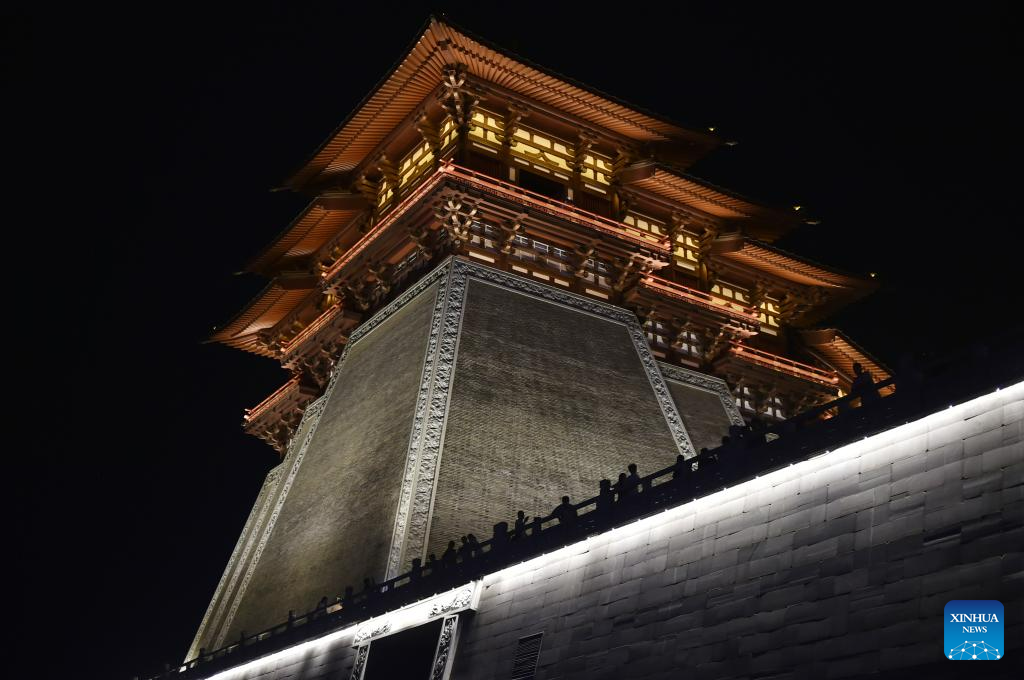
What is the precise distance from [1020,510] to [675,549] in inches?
178

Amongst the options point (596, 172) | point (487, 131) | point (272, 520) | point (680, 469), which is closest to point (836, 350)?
point (596, 172)

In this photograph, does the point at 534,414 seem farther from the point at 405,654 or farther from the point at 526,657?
the point at 526,657

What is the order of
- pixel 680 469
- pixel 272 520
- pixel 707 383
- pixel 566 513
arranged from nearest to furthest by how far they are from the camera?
pixel 680 469
pixel 566 513
pixel 272 520
pixel 707 383

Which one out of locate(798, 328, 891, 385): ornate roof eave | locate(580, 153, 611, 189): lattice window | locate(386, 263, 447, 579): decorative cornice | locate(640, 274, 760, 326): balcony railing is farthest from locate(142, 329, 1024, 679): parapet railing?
locate(798, 328, 891, 385): ornate roof eave

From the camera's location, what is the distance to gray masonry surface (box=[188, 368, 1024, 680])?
9.33 metres

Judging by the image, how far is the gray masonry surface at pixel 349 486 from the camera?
19.9m

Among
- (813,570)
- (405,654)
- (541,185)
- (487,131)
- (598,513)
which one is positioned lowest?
(405,654)

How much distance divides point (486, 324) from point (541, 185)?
6.51 meters

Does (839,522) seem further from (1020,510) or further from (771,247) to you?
(771,247)

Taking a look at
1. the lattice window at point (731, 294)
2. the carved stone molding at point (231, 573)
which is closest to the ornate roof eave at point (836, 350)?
the lattice window at point (731, 294)

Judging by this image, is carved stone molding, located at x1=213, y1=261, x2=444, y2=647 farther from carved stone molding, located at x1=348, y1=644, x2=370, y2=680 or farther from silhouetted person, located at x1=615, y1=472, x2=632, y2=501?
silhouetted person, located at x1=615, y1=472, x2=632, y2=501

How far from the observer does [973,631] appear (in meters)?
8.81

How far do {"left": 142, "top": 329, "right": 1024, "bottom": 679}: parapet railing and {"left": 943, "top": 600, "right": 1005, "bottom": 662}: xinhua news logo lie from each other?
2.29 m

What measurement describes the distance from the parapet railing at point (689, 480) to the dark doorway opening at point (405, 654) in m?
0.55
